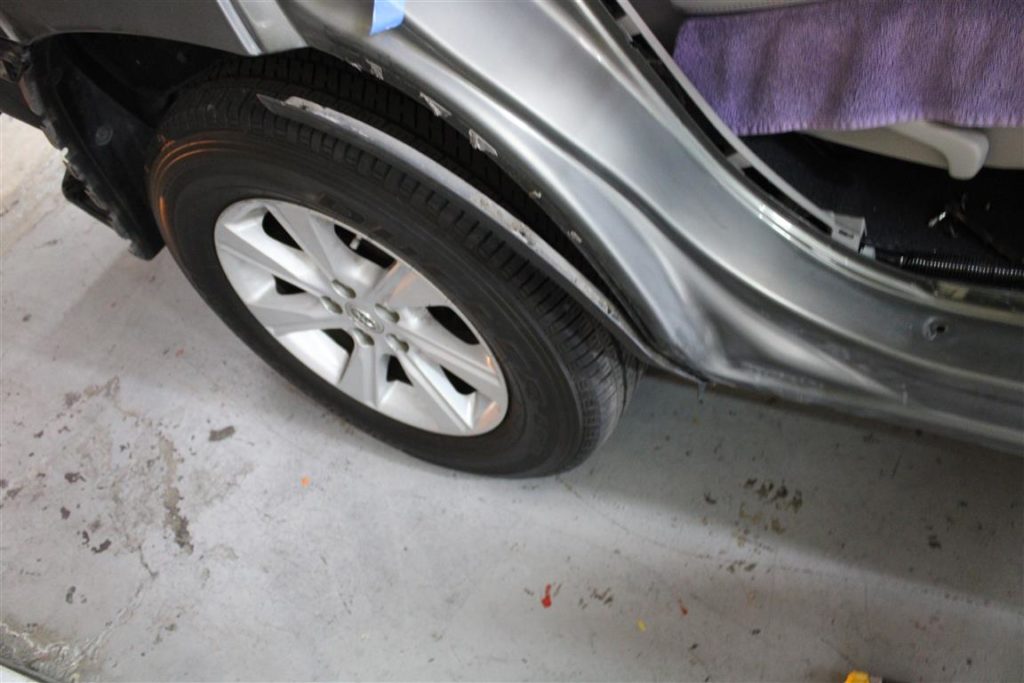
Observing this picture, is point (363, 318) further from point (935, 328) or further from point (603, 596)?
point (935, 328)

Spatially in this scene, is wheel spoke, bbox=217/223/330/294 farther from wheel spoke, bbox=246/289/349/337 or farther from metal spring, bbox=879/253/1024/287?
metal spring, bbox=879/253/1024/287

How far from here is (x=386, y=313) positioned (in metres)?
1.20

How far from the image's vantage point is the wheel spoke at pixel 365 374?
1314mm

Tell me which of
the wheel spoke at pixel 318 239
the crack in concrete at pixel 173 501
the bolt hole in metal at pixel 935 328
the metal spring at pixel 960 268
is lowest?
the crack in concrete at pixel 173 501

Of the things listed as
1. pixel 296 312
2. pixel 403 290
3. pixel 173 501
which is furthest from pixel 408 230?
pixel 173 501

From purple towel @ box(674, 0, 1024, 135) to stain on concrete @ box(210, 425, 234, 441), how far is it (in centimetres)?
109

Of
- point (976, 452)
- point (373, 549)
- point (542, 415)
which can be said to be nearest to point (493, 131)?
point (542, 415)

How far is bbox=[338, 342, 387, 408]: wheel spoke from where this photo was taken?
4.31 feet

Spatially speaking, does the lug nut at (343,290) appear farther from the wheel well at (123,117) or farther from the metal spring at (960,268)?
the metal spring at (960,268)

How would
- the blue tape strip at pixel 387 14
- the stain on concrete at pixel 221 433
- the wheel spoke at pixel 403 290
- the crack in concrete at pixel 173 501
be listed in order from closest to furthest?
1. the blue tape strip at pixel 387 14
2. the wheel spoke at pixel 403 290
3. the crack in concrete at pixel 173 501
4. the stain on concrete at pixel 221 433

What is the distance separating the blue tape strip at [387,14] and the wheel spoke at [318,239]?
353 mm

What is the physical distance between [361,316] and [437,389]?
17 cm

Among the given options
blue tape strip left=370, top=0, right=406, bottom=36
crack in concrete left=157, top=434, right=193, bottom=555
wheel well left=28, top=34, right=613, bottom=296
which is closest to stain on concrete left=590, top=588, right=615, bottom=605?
wheel well left=28, top=34, right=613, bottom=296

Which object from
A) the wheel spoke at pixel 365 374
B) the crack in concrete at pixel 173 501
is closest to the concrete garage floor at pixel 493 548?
the crack in concrete at pixel 173 501
